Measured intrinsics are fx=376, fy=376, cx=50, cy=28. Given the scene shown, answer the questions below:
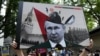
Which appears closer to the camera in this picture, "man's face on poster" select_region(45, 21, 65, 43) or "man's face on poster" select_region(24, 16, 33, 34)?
"man's face on poster" select_region(24, 16, 33, 34)

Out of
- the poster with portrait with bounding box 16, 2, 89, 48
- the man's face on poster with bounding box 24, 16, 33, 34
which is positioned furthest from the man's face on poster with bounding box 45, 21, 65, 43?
the man's face on poster with bounding box 24, 16, 33, 34

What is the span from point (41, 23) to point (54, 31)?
245 millimetres

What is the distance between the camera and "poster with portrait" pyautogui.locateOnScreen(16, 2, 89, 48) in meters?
5.65

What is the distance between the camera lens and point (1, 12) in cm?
2944

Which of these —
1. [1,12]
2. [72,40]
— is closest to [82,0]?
[1,12]

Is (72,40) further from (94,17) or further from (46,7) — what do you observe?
(94,17)

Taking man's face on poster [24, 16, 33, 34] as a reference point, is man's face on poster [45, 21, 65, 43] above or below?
below

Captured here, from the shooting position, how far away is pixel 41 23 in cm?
592

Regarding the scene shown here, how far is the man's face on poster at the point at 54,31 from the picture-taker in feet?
19.5

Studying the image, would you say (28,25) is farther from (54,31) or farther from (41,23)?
(54,31)

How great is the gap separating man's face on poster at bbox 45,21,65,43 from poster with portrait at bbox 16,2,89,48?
8cm

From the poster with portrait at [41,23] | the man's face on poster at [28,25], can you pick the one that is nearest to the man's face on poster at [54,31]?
the poster with portrait at [41,23]

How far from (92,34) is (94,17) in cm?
1401

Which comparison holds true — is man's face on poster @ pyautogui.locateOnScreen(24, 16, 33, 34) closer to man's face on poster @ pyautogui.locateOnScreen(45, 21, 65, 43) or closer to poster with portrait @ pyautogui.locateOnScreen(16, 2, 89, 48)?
poster with portrait @ pyautogui.locateOnScreen(16, 2, 89, 48)
